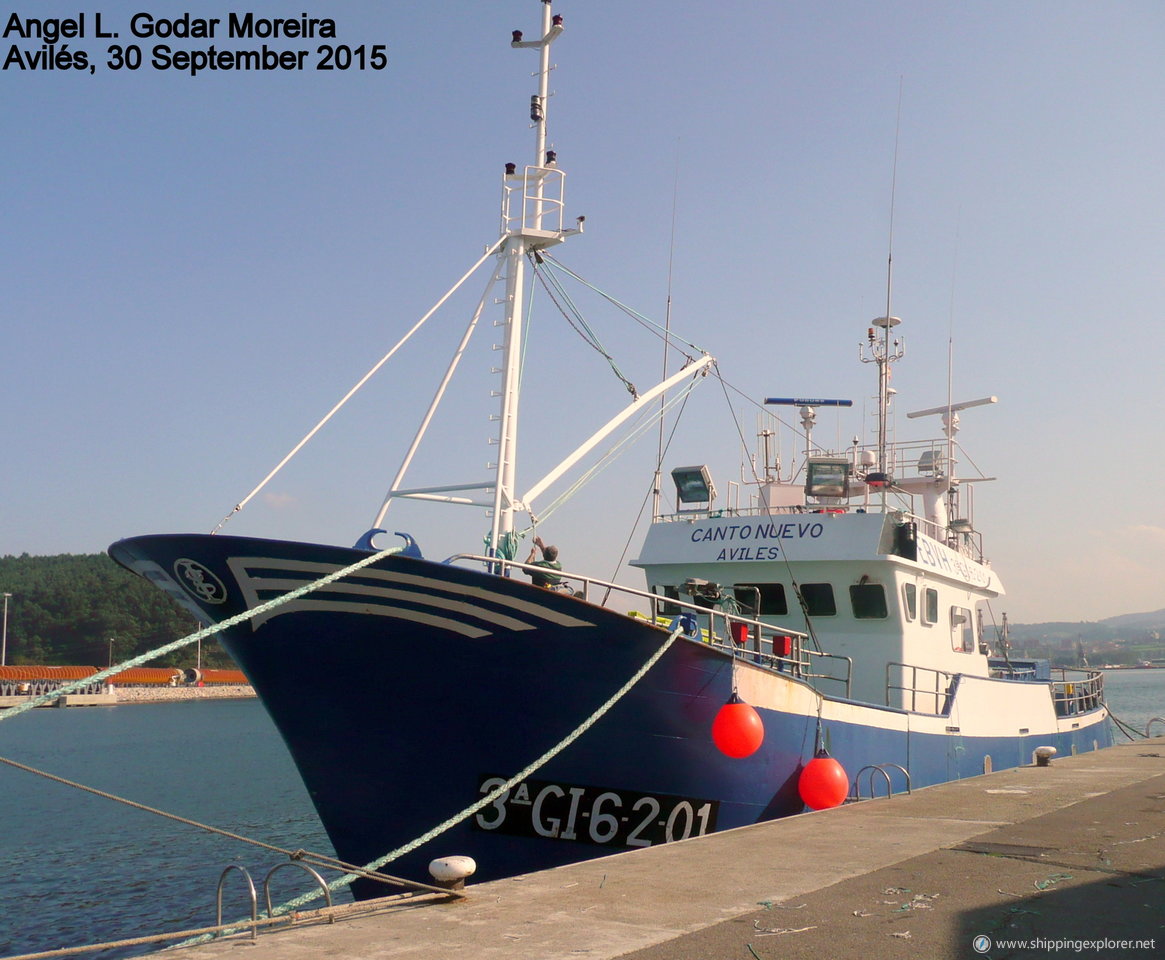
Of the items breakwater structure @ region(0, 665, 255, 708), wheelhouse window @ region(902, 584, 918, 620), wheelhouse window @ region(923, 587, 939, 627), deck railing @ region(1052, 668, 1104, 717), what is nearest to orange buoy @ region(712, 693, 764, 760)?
wheelhouse window @ region(902, 584, 918, 620)

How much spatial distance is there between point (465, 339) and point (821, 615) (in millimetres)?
6263

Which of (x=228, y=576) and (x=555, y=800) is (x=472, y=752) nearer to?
(x=555, y=800)

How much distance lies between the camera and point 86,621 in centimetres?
9006

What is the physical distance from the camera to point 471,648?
8.25m

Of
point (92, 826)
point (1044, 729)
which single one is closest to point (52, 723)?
point (92, 826)

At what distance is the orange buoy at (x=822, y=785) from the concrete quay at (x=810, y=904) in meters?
0.82

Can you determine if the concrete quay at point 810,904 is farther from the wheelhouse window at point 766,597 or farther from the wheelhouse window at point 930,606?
the wheelhouse window at point 930,606

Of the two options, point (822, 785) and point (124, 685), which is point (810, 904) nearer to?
point (822, 785)

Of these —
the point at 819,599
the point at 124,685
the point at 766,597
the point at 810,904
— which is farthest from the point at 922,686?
the point at 124,685

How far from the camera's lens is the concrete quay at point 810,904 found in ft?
16.2

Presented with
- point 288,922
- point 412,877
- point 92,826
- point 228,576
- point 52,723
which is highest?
point 228,576

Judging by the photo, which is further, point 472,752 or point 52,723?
point 52,723

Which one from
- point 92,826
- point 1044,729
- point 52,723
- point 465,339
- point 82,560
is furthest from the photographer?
point 82,560

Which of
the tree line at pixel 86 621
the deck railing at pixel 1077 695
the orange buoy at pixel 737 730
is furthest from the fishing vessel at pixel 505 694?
the tree line at pixel 86 621
